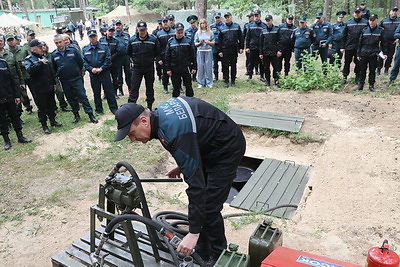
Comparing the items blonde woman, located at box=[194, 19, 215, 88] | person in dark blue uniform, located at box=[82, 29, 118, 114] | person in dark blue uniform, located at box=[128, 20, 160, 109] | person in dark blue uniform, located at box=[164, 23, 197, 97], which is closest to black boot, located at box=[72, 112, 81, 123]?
person in dark blue uniform, located at box=[82, 29, 118, 114]

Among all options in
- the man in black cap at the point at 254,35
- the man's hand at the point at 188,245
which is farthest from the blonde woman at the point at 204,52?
the man's hand at the point at 188,245

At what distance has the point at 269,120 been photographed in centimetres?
691

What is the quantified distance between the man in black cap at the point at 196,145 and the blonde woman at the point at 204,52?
22.7 ft

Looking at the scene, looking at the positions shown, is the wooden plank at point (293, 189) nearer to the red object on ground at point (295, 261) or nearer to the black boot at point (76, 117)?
the red object on ground at point (295, 261)

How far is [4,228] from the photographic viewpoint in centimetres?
416

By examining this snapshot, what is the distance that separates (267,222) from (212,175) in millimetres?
563

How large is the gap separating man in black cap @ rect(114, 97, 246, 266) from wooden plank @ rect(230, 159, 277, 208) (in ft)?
5.80

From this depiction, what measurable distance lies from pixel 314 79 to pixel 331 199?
516cm

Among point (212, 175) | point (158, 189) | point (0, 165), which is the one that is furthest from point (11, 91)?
point (212, 175)

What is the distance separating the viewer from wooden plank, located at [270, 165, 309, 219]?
14.4ft

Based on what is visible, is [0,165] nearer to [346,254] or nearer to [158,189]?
[158,189]

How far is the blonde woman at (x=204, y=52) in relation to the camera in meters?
9.27

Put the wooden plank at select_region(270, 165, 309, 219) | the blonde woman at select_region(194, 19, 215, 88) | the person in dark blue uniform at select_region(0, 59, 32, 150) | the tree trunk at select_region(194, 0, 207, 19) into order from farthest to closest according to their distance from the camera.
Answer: the tree trunk at select_region(194, 0, 207, 19) → the blonde woman at select_region(194, 19, 215, 88) → the person in dark blue uniform at select_region(0, 59, 32, 150) → the wooden plank at select_region(270, 165, 309, 219)

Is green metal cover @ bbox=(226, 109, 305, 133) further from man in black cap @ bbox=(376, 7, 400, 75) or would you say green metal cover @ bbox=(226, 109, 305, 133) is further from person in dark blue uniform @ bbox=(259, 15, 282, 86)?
man in black cap @ bbox=(376, 7, 400, 75)
